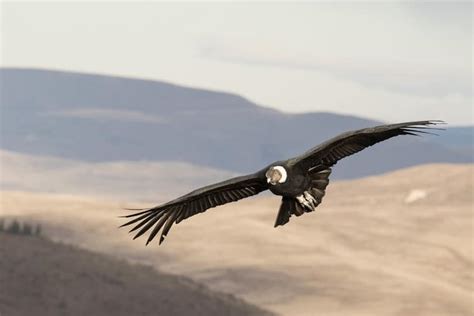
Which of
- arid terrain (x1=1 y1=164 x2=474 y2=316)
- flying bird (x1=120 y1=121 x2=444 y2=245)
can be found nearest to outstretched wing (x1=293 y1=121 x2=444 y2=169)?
flying bird (x1=120 y1=121 x2=444 y2=245)

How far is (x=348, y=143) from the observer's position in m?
12.5

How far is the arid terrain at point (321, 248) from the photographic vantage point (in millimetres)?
47438

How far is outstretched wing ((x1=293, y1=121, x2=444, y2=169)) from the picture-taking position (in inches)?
478

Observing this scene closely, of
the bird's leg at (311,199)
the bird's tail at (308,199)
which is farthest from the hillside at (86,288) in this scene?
the bird's leg at (311,199)

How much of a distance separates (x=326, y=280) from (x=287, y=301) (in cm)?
466

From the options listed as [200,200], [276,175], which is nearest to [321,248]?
[200,200]

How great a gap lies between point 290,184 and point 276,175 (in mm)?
175

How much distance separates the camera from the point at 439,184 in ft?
285

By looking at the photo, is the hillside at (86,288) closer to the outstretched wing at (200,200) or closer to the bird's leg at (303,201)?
the outstretched wing at (200,200)

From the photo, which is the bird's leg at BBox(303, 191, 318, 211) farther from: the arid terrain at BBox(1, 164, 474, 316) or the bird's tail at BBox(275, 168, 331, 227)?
the arid terrain at BBox(1, 164, 474, 316)

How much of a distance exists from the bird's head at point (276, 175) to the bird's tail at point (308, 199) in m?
0.30

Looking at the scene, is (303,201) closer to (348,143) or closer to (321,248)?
(348,143)

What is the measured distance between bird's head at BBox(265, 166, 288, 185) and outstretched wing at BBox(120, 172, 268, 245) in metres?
0.38

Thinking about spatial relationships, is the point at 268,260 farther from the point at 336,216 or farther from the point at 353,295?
the point at 336,216
